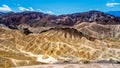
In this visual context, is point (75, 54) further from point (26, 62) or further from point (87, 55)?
point (26, 62)

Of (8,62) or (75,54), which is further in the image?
(75,54)

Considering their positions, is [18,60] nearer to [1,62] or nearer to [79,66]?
[1,62]

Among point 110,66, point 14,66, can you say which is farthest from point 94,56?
point 14,66

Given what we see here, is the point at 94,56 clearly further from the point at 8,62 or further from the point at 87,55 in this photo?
the point at 8,62

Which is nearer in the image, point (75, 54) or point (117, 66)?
point (117, 66)

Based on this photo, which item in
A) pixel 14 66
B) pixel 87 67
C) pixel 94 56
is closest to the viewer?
pixel 87 67

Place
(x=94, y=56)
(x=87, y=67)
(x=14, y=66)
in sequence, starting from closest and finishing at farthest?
(x=87, y=67), (x=14, y=66), (x=94, y=56)

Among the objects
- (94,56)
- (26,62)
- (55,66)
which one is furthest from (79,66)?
(94,56)

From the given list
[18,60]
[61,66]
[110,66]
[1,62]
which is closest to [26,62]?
[18,60]
